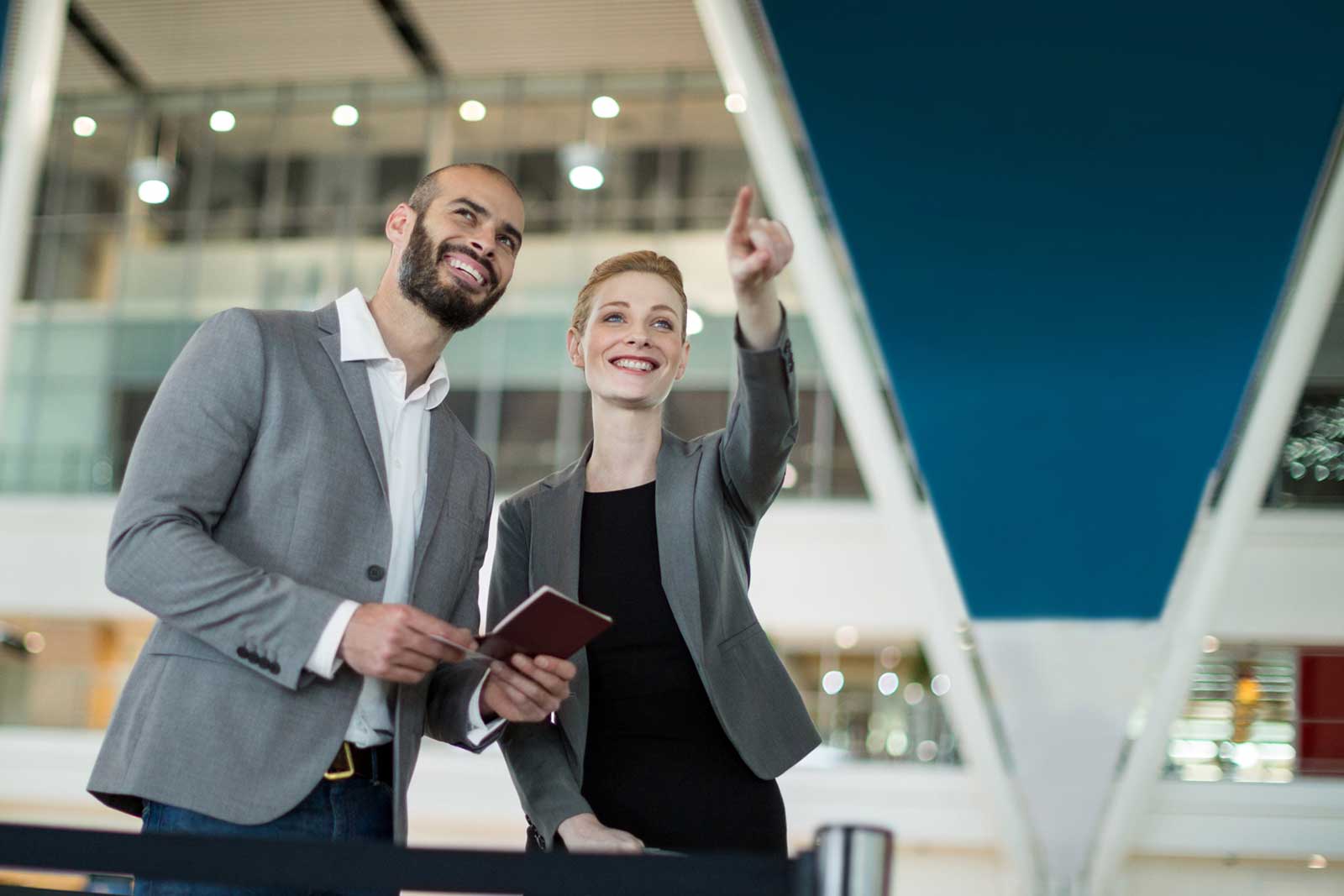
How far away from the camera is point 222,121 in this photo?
22906 mm

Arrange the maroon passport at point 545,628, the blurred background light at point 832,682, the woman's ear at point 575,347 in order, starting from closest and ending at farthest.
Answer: the maroon passport at point 545,628 < the woman's ear at point 575,347 < the blurred background light at point 832,682

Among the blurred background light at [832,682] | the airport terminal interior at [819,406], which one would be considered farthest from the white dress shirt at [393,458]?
the blurred background light at [832,682]

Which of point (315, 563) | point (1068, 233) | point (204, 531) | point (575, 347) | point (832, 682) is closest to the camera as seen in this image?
point (204, 531)

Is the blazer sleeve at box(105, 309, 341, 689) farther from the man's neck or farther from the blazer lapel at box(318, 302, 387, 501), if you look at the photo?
the man's neck

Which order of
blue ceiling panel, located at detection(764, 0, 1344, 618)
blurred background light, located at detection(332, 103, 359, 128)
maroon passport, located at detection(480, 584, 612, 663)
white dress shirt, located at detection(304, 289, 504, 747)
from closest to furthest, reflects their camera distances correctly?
maroon passport, located at detection(480, 584, 612, 663) < white dress shirt, located at detection(304, 289, 504, 747) < blue ceiling panel, located at detection(764, 0, 1344, 618) < blurred background light, located at detection(332, 103, 359, 128)

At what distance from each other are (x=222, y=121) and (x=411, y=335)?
2162cm

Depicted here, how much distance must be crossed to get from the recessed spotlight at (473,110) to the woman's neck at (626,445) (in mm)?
19923

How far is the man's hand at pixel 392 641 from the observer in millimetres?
2553

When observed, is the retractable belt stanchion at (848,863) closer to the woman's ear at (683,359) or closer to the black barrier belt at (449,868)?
the black barrier belt at (449,868)

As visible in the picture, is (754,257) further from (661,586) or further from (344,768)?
(344,768)

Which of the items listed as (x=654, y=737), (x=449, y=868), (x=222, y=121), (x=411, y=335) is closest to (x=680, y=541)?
(x=654, y=737)

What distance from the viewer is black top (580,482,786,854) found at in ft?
9.84

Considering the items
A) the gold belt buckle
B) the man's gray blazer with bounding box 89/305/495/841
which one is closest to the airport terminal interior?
the gold belt buckle

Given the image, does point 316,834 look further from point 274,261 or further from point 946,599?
point 274,261
